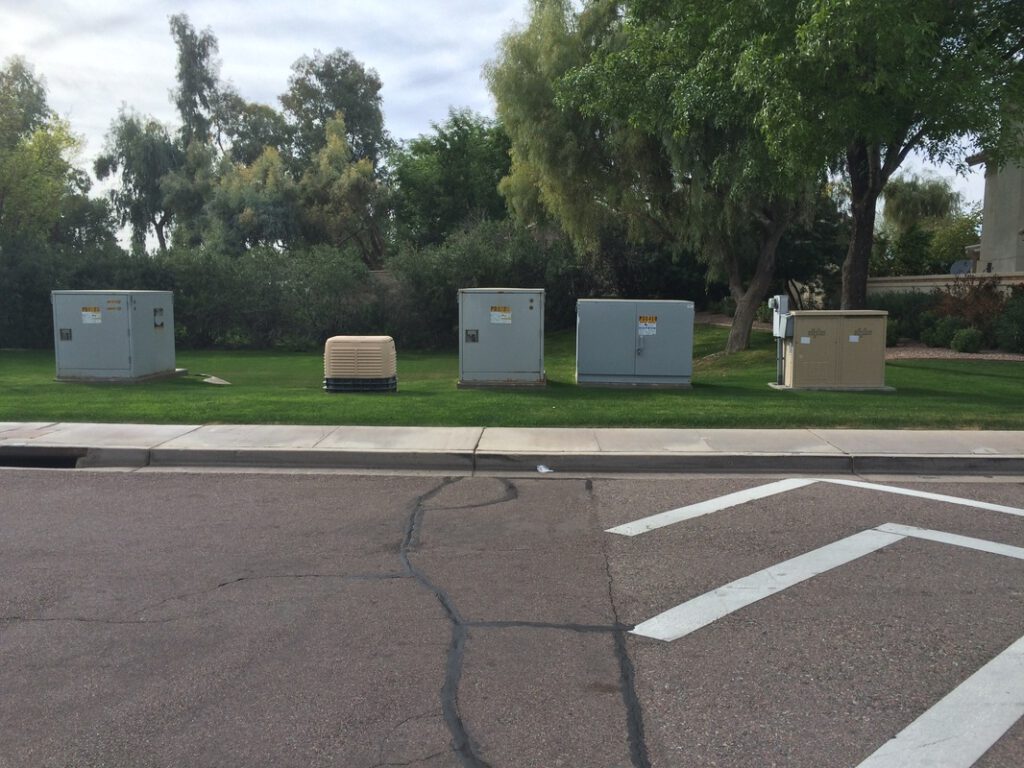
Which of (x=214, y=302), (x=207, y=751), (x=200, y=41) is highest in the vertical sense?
(x=200, y=41)

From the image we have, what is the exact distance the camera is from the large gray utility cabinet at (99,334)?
15406 millimetres

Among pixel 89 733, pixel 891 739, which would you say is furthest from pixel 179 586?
pixel 891 739

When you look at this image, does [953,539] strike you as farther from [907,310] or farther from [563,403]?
[907,310]

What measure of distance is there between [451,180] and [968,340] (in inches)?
1067

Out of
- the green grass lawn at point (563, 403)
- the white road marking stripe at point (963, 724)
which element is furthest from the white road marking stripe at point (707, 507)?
the white road marking stripe at point (963, 724)

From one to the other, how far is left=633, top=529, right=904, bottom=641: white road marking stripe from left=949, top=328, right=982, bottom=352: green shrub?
Result: 14.9m

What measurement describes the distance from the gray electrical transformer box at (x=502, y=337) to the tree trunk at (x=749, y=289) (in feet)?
32.3

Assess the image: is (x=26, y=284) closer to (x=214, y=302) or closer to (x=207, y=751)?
(x=214, y=302)

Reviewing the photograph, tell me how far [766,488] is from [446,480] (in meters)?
3.04

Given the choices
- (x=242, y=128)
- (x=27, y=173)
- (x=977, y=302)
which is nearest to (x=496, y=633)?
(x=977, y=302)

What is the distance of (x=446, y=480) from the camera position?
348 inches

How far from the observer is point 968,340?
19688 millimetres

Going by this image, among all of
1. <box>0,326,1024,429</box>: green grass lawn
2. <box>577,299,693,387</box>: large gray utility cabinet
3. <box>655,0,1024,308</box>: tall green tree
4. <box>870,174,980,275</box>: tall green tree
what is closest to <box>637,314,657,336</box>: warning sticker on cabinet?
<box>577,299,693,387</box>: large gray utility cabinet

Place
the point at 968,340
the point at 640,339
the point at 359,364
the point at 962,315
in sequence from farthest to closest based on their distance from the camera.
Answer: the point at 962,315 < the point at 968,340 < the point at 640,339 < the point at 359,364
